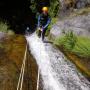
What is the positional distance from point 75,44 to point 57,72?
3.69m

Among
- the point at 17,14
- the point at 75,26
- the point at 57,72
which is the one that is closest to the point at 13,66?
the point at 57,72

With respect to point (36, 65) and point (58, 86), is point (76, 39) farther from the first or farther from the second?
point (58, 86)

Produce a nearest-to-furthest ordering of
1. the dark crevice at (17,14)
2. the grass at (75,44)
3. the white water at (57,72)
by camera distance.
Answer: the white water at (57,72)
the grass at (75,44)
the dark crevice at (17,14)

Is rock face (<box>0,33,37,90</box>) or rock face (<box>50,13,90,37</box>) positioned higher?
rock face (<box>50,13,90,37</box>)

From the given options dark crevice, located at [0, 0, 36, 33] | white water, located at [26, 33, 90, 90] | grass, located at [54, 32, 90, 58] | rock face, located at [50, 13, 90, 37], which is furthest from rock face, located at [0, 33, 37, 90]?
dark crevice, located at [0, 0, 36, 33]

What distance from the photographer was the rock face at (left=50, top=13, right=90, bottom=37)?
15125 millimetres

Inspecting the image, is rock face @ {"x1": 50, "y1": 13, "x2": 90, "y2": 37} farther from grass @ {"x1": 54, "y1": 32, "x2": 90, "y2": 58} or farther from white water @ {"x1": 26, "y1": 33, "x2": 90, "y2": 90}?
white water @ {"x1": 26, "y1": 33, "x2": 90, "y2": 90}

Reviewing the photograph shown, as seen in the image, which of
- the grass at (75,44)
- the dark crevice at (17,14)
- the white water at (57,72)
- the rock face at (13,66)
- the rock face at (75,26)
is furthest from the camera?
the dark crevice at (17,14)

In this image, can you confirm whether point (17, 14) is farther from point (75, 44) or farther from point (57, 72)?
point (57, 72)

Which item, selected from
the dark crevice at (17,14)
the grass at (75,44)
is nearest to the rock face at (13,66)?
the grass at (75,44)

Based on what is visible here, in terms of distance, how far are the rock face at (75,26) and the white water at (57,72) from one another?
11.7ft

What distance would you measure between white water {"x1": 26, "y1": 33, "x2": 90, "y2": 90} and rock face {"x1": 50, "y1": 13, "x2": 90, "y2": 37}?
3.55m

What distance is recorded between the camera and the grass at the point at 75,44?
12.4 metres

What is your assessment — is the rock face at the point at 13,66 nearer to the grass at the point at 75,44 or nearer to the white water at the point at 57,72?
the white water at the point at 57,72
